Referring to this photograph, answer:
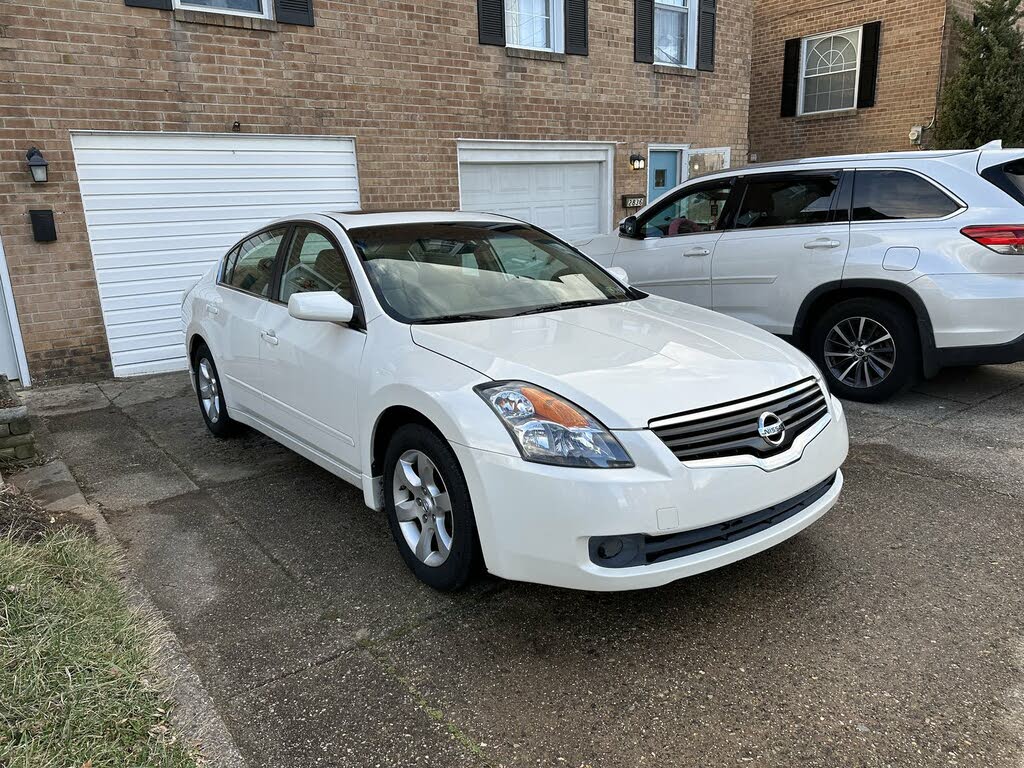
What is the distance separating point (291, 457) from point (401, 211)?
6.05 feet

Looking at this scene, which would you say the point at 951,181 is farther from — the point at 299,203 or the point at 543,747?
the point at 299,203

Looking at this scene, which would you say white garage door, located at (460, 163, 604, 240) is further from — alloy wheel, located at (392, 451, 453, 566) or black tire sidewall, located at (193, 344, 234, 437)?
alloy wheel, located at (392, 451, 453, 566)

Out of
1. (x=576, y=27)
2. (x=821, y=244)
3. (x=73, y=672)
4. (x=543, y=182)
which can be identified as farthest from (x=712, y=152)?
Answer: (x=73, y=672)

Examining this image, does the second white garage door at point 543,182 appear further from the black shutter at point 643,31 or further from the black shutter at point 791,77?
the black shutter at point 791,77

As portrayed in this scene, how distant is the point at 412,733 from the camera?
2418mm

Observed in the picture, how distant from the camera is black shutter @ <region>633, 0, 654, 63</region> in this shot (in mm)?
11234

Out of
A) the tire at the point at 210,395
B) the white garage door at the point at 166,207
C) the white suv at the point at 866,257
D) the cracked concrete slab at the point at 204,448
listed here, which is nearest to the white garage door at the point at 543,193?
the white garage door at the point at 166,207

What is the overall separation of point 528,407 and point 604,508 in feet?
1.53

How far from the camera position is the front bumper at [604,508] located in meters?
2.58

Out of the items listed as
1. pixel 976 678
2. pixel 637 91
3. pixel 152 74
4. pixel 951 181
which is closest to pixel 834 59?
pixel 637 91

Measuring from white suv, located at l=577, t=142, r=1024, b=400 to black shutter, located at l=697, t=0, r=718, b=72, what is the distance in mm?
6583

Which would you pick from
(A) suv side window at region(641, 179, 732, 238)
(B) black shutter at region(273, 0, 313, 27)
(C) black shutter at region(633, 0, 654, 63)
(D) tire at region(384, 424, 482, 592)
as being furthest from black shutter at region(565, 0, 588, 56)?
(D) tire at region(384, 424, 482, 592)

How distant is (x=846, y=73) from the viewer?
49.0ft

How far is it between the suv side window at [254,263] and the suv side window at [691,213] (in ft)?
12.2
